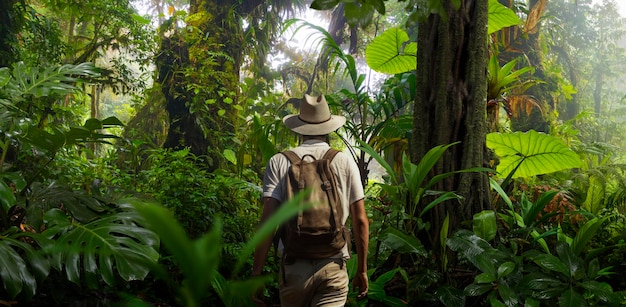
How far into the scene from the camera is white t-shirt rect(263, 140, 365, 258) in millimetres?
2613

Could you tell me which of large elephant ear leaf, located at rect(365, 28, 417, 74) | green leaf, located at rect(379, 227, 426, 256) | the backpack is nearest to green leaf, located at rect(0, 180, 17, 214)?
the backpack

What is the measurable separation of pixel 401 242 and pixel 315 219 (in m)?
1.07

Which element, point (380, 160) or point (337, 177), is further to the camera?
point (380, 160)

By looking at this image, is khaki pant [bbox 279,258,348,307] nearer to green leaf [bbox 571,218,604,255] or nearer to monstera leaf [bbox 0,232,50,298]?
monstera leaf [bbox 0,232,50,298]

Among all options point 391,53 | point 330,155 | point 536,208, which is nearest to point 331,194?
point 330,155

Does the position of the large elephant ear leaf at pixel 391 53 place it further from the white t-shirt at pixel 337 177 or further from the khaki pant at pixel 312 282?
the khaki pant at pixel 312 282

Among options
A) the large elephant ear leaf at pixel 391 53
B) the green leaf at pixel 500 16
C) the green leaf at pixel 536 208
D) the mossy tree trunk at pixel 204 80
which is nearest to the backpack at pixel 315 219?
the green leaf at pixel 536 208

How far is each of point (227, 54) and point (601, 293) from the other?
6.95 m

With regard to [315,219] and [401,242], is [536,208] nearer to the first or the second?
[401,242]

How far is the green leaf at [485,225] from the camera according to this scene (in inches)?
136

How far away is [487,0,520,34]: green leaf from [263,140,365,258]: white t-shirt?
2.90 meters

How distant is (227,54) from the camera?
28.0 feet

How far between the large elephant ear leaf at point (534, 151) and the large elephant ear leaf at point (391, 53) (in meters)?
1.43

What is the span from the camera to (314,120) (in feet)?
9.35
